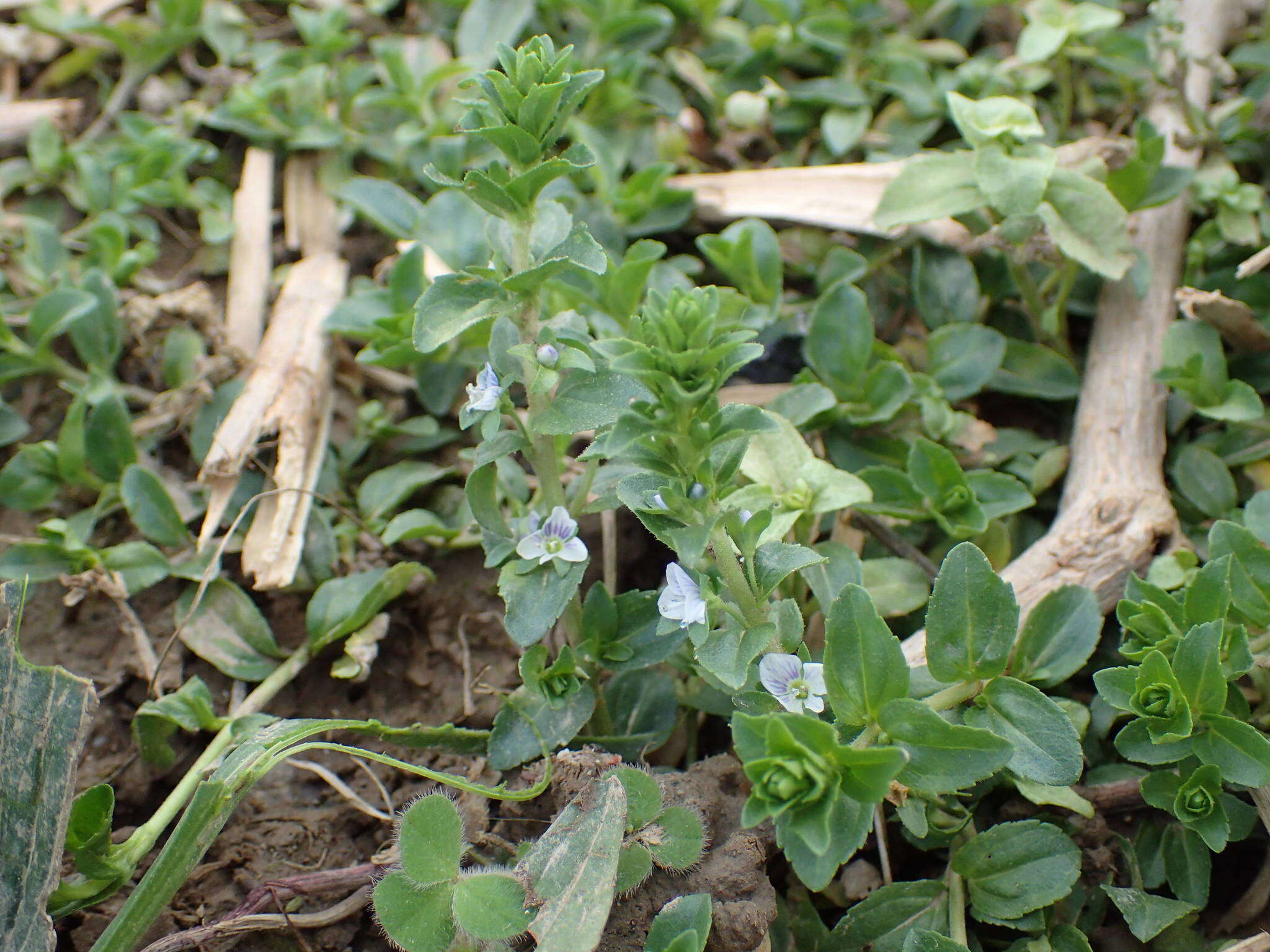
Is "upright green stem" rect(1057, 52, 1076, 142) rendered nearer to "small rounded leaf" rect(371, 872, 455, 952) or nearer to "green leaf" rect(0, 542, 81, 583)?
"small rounded leaf" rect(371, 872, 455, 952)

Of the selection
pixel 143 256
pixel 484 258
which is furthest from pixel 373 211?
pixel 143 256

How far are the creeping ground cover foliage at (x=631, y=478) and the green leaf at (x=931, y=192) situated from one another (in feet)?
0.06

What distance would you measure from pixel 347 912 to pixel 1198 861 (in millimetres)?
2026

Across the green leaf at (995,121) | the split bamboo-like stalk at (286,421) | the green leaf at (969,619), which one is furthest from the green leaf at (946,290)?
the split bamboo-like stalk at (286,421)

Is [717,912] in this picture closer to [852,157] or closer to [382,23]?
[852,157]

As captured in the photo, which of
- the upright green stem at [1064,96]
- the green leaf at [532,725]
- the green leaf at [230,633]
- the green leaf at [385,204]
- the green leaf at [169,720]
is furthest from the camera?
the upright green stem at [1064,96]

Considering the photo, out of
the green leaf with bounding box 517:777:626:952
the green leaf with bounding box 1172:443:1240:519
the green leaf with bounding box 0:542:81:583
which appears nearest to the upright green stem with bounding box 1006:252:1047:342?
the green leaf with bounding box 1172:443:1240:519

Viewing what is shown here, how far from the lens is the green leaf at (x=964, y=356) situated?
3.17 metres

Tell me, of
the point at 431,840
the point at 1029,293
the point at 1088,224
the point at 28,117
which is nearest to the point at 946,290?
the point at 1029,293

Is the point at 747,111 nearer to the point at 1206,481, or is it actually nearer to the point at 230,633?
the point at 1206,481

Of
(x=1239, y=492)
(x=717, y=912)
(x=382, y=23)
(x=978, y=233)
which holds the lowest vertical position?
(x=717, y=912)

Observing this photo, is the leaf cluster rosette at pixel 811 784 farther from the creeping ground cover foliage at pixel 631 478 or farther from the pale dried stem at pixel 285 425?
the pale dried stem at pixel 285 425

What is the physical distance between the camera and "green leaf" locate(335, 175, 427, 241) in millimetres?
3578

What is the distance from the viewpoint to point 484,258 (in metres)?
3.32
